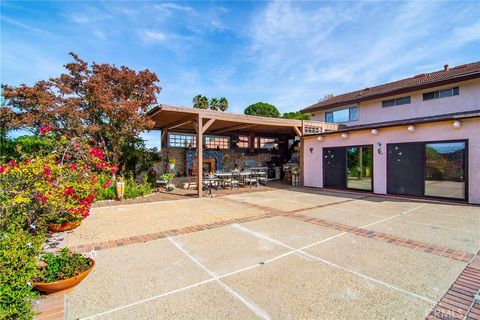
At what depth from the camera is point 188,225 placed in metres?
5.60

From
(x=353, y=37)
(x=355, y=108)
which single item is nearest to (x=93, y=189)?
(x=353, y=37)

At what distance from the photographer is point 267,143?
62.2 feet

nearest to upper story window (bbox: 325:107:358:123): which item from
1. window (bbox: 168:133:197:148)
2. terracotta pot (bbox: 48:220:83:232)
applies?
window (bbox: 168:133:197:148)

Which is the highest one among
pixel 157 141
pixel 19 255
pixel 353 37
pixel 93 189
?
pixel 353 37

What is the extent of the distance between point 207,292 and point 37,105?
35.1ft

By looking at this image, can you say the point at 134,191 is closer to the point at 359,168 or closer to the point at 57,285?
the point at 57,285

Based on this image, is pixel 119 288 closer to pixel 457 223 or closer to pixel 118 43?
pixel 457 223

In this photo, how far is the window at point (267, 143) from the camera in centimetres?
1858

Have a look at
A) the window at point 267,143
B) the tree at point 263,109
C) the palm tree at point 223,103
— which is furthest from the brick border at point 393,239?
the tree at point 263,109

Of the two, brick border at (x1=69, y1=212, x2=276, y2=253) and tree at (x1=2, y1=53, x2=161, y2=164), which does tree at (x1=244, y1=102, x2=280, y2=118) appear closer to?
tree at (x1=2, y1=53, x2=161, y2=164)

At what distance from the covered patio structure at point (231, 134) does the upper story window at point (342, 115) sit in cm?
230

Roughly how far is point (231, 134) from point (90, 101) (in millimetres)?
9413

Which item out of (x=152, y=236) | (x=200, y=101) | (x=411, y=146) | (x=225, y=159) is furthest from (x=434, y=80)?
(x=200, y=101)

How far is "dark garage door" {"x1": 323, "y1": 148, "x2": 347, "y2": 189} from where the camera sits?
11.5 metres
